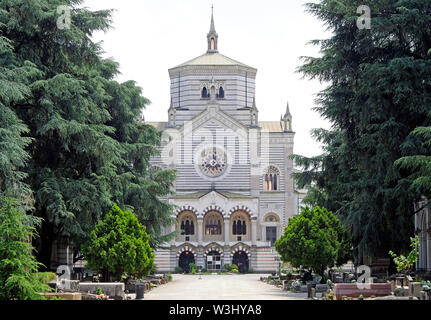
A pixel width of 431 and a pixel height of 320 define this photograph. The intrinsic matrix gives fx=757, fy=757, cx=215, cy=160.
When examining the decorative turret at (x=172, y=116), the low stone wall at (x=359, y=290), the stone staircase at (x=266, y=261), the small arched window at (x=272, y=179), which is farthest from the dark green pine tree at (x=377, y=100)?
the decorative turret at (x=172, y=116)

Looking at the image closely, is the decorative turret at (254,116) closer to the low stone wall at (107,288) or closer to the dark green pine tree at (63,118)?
the dark green pine tree at (63,118)

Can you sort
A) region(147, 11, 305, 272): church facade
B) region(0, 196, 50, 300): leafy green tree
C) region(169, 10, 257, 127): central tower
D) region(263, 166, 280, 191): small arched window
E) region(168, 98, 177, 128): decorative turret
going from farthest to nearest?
region(169, 10, 257, 127): central tower
region(168, 98, 177, 128): decorative turret
region(263, 166, 280, 191): small arched window
region(147, 11, 305, 272): church facade
region(0, 196, 50, 300): leafy green tree

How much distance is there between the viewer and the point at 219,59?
69.1m

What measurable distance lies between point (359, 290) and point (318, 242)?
27.9ft

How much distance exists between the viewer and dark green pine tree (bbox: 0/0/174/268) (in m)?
26.7

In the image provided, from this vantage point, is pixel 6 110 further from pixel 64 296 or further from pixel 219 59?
pixel 219 59

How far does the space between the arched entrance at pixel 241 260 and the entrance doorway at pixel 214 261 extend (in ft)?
4.22

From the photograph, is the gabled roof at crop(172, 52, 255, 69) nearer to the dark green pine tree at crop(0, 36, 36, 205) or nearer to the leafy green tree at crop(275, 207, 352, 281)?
the leafy green tree at crop(275, 207, 352, 281)

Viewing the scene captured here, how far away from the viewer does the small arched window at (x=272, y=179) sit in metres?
64.2

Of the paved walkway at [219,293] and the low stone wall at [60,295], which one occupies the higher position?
the low stone wall at [60,295]

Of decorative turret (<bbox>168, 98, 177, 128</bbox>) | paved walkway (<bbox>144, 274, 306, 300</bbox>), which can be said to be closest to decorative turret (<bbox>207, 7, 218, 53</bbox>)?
decorative turret (<bbox>168, 98, 177, 128</bbox>)

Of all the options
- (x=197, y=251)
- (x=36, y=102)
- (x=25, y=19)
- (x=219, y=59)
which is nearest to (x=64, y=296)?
(x=36, y=102)

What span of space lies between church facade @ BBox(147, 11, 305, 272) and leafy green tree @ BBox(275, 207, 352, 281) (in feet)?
89.2

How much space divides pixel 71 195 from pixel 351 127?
1133 centimetres
